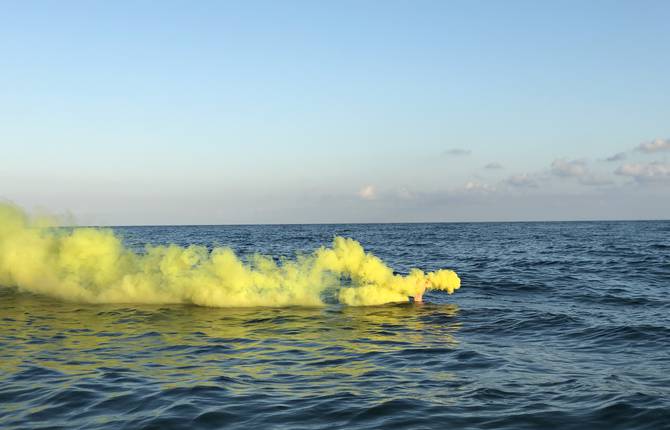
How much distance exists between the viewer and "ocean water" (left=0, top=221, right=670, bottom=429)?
841cm

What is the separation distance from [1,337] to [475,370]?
37.8ft

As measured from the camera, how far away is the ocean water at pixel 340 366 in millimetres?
8406

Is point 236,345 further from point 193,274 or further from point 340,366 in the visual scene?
point 193,274

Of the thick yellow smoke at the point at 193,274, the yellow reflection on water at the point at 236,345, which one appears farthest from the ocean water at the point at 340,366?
the thick yellow smoke at the point at 193,274

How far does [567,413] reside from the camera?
27.8 feet

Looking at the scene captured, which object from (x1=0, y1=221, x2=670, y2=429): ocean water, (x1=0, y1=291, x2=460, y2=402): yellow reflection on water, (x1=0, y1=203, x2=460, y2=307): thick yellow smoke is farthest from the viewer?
(x1=0, y1=203, x2=460, y2=307): thick yellow smoke

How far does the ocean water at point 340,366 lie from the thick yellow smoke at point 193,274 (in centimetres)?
83

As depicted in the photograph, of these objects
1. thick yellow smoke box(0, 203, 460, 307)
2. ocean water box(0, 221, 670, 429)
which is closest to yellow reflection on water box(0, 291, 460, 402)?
ocean water box(0, 221, 670, 429)

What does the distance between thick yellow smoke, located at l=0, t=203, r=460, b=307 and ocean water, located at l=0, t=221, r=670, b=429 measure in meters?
0.83

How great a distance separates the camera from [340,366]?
37.2 ft

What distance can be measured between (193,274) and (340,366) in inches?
385

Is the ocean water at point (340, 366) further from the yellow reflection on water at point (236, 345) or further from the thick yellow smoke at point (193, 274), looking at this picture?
the thick yellow smoke at point (193, 274)

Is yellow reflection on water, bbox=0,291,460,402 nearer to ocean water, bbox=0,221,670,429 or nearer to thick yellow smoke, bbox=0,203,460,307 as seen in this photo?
ocean water, bbox=0,221,670,429

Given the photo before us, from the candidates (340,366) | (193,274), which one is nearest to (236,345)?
(340,366)
